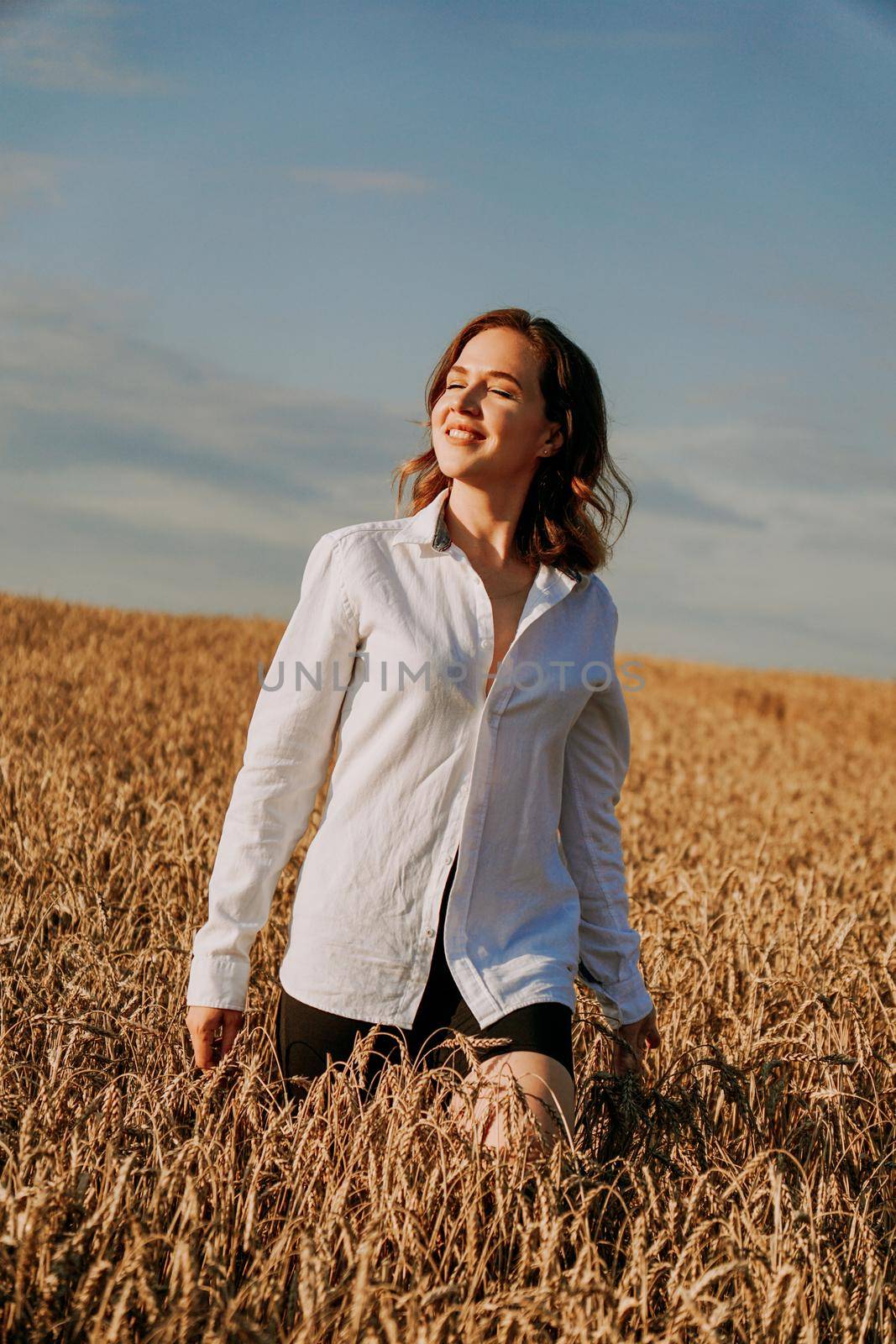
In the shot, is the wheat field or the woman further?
the woman

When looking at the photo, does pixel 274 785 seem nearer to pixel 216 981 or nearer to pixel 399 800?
pixel 399 800

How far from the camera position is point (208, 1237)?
1832 mm

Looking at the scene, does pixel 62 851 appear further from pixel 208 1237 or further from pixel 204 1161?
pixel 208 1237

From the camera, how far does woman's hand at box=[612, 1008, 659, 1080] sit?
2547 millimetres

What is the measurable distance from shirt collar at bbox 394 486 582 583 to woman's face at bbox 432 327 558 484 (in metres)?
0.08

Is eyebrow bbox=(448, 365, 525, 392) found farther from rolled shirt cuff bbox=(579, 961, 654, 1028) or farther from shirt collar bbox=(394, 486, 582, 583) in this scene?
rolled shirt cuff bbox=(579, 961, 654, 1028)

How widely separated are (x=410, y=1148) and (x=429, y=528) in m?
1.15

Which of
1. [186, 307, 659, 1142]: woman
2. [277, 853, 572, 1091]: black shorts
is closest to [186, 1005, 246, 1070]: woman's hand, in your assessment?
[186, 307, 659, 1142]: woman

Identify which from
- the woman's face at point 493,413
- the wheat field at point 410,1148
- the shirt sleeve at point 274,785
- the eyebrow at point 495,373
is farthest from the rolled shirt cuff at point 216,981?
the eyebrow at point 495,373

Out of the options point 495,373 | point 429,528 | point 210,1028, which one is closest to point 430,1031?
point 210,1028

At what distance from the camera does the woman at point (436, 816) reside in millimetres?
2307

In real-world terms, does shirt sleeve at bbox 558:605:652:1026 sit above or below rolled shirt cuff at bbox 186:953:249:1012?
above

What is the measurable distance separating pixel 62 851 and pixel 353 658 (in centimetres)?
239

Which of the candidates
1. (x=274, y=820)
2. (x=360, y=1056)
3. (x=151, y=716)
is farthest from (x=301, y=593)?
(x=151, y=716)
